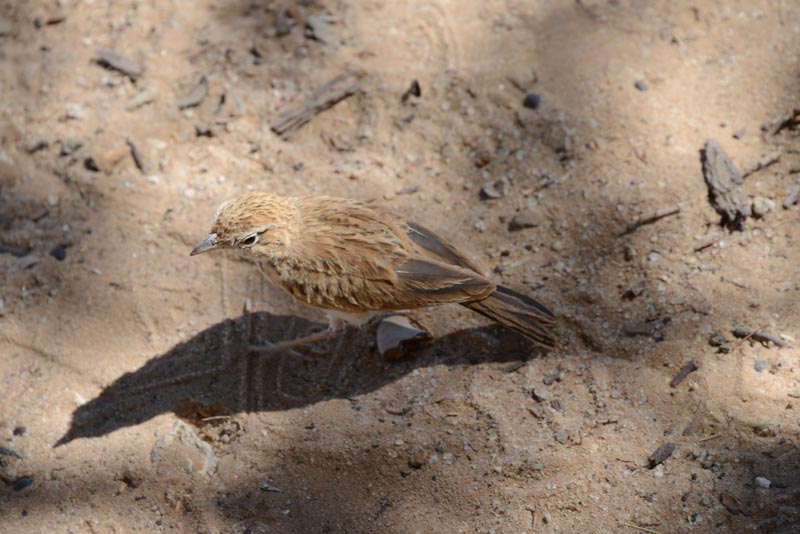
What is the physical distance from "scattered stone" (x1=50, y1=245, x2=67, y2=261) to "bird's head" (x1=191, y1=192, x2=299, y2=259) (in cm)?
192

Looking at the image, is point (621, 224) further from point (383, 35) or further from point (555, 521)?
point (383, 35)

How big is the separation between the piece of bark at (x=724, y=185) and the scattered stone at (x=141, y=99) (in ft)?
16.8

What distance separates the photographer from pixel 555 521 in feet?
13.4

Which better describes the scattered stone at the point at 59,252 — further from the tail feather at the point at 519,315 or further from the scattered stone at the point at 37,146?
the tail feather at the point at 519,315

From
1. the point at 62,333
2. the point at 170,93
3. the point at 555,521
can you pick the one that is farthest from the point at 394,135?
the point at 555,521

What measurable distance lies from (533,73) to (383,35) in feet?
5.17

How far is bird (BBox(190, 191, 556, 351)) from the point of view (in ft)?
15.4

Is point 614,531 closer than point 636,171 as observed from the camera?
Yes

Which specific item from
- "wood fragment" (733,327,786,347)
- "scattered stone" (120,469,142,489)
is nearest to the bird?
"wood fragment" (733,327,786,347)

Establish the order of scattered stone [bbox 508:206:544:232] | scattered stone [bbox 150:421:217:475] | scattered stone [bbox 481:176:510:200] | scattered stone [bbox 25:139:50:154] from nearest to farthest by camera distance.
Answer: scattered stone [bbox 150:421:217:475]
scattered stone [bbox 508:206:544:232]
scattered stone [bbox 481:176:510:200]
scattered stone [bbox 25:139:50:154]

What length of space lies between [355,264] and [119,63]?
3.92 m

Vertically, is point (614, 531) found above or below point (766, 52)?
below

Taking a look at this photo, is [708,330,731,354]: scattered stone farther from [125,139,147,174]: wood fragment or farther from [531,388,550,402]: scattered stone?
[125,139,147,174]: wood fragment

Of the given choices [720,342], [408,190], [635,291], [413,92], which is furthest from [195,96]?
[720,342]
